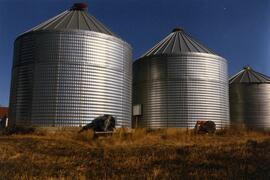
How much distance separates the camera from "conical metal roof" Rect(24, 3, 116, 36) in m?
26.4

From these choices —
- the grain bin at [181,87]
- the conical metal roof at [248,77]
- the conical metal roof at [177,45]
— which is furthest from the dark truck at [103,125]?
the conical metal roof at [248,77]

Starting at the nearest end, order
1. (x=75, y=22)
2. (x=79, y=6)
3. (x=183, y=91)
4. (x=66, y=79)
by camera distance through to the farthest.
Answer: (x=66, y=79) < (x=75, y=22) < (x=79, y=6) < (x=183, y=91)

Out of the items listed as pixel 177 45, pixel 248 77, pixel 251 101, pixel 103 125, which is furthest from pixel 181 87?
pixel 248 77

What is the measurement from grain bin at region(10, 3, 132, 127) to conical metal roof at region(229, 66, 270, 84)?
19.0m

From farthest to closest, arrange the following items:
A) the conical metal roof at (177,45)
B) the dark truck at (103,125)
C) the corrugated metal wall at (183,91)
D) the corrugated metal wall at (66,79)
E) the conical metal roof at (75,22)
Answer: the conical metal roof at (177,45), the corrugated metal wall at (183,91), the conical metal roof at (75,22), the corrugated metal wall at (66,79), the dark truck at (103,125)

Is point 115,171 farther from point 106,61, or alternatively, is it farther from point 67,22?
point 67,22

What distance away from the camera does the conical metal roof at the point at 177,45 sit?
1283 inches

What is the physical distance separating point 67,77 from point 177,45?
13.3m

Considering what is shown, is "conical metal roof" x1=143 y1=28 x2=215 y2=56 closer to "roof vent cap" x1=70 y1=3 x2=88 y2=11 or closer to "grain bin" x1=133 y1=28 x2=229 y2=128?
"grain bin" x1=133 y1=28 x2=229 y2=128

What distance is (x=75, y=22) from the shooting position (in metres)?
27.2

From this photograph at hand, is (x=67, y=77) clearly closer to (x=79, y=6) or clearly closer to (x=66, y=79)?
(x=66, y=79)

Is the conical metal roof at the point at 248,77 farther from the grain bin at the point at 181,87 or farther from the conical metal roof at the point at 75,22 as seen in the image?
the conical metal roof at the point at 75,22

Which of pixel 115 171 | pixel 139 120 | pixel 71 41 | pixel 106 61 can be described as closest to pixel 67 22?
pixel 71 41

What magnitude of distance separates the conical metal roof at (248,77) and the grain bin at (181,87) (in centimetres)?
833
